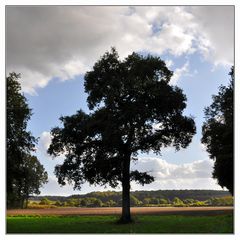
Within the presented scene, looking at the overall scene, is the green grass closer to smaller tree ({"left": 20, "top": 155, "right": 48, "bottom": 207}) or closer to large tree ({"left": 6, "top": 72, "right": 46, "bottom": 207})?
large tree ({"left": 6, "top": 72, "right": 46, "bottom": 207})

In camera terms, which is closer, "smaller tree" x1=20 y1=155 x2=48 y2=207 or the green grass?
the green grass

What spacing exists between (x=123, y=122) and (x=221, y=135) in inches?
365

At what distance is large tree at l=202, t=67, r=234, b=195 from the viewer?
36.0 meters

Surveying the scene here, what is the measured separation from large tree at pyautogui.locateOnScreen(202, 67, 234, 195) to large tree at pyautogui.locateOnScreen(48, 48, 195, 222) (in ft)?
9.55

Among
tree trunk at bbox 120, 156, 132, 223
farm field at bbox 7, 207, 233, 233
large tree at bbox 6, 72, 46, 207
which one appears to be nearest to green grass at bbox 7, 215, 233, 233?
farm field at bbox 7, 207, 233, 233

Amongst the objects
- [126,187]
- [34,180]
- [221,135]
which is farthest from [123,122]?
[34,180]

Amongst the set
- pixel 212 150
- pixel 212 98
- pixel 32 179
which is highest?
pixel 212 98

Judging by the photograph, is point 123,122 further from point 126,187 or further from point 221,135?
point 221,135

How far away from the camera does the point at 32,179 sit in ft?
181

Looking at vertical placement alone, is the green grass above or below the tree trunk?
below

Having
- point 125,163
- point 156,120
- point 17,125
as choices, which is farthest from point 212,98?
point 17,125

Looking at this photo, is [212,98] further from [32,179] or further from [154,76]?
[32,179]
